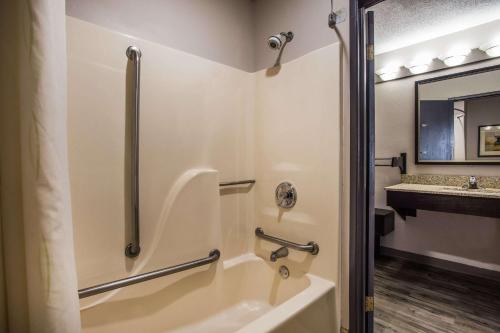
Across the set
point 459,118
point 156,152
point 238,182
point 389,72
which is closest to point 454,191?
point 459,118

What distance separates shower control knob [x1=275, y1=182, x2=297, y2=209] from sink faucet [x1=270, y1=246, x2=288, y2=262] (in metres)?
0.27

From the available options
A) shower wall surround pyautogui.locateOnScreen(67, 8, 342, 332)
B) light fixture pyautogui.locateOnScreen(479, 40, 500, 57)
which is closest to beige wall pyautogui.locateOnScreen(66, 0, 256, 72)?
shower wall surround pyautogui.locateOnScreen(67, 8, 342, 332)

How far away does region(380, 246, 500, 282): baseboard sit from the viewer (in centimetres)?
241

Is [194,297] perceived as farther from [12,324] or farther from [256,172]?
[12,324]

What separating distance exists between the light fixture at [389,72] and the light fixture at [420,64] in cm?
14

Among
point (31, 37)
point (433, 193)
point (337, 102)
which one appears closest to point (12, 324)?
point (31, 37)

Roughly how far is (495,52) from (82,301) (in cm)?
378

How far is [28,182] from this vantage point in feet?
1.78

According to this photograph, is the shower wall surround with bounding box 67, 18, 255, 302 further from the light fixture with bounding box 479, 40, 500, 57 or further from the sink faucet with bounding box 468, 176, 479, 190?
the light fixture with bounding box 479, 40, 500, 57

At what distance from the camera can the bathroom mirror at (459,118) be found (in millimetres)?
2459

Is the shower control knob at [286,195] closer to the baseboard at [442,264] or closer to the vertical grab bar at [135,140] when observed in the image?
Answer: the vertical grab bar at [135,140]

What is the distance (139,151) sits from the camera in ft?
4.26

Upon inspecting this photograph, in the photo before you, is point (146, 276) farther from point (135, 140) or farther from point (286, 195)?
point (286, 195)

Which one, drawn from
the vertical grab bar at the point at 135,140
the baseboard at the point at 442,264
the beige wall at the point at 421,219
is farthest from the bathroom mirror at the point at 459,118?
the vertical grab bar at the point at 135,140
